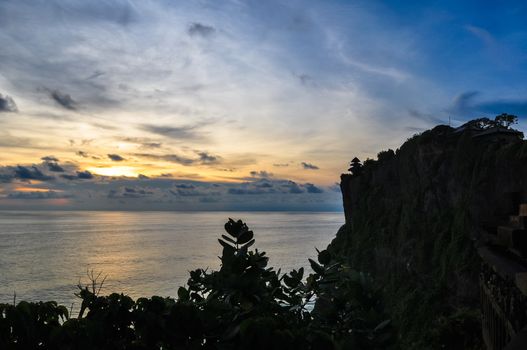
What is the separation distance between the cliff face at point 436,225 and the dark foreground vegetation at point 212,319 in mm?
28070

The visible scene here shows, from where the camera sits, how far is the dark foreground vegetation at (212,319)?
13.1 feet

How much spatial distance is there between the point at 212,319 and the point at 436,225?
49625 mm

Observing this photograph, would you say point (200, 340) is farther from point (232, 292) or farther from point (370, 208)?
point (370, 208)

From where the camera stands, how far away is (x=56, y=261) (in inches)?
4513

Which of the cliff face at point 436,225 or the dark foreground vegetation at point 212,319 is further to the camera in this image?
the cliff face at point 436,225

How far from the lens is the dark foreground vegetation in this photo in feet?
13.1

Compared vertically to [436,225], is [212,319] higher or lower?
higher

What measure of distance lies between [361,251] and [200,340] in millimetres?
61252

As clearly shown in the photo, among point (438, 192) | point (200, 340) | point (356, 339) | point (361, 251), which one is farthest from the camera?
point (361, 251)

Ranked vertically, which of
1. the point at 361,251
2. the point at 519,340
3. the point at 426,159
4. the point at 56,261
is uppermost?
the point at 426,159

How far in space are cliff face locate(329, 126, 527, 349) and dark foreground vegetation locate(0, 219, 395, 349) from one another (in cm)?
2807

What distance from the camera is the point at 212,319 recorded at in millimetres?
4164

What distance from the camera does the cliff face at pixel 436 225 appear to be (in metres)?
37.6

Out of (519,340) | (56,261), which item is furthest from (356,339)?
(56,261)
